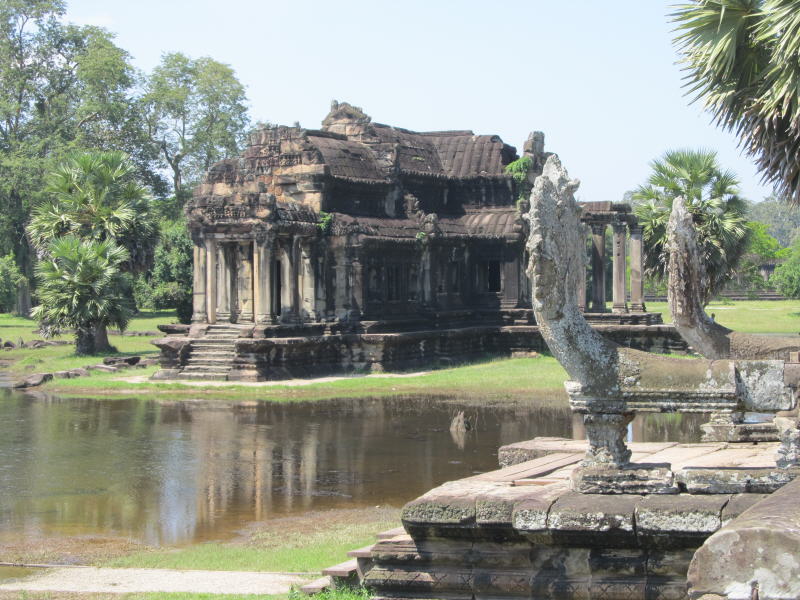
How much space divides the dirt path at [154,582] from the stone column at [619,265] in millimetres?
27921

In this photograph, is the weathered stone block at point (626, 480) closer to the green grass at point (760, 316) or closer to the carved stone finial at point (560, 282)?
the carved stone finial at point (560, 282)

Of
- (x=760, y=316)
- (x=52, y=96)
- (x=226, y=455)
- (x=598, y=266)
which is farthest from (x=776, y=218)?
(x=226, y=455)

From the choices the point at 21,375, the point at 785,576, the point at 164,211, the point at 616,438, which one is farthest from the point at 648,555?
the point at 164,211

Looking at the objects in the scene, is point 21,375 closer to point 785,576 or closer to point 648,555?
point 648,555

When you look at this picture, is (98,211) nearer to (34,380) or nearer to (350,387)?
(34,380)

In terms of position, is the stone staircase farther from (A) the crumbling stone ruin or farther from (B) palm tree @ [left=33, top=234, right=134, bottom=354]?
(A) the crumbling stone ruin

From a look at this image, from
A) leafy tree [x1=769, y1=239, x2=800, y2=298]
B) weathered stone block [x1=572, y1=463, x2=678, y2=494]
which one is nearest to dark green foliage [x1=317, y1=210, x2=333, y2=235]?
weathered stone block [x1=572, y1=463, x2=678, y2=494]

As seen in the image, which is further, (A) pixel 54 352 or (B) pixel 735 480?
(A) pixel 54 352

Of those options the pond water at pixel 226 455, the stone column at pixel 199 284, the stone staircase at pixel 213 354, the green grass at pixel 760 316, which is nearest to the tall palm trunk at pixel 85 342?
the stone column at pixel 199 284

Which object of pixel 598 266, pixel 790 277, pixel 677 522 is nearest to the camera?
pixel 677 522

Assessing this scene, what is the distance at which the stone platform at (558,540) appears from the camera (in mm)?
7520

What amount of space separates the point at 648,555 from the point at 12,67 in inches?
2301

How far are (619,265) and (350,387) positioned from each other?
13056 millimetres

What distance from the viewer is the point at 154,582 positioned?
10.2 meters
